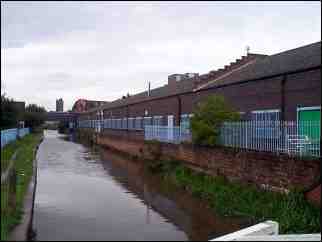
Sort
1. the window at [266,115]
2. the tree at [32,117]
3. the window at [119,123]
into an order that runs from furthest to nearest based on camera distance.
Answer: the tree at [32,117] < the window at [119,123] < the window at [266,115]

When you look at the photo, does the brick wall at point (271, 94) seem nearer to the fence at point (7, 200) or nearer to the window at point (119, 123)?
the fence at point (7, 200)

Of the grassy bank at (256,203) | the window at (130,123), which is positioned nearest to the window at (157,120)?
the window at (130,123)

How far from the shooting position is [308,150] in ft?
29.9

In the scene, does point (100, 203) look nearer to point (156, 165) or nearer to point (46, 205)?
point (46, 205)

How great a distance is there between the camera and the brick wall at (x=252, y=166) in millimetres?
8500

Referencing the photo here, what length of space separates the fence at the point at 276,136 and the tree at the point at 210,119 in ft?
1.03

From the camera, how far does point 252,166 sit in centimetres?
1044

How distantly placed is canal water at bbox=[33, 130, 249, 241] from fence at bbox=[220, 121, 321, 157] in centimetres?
247

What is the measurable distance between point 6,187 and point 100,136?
31921mm

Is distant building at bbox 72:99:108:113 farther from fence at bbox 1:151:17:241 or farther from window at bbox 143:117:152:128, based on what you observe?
fence at bbox 1:151:17:241

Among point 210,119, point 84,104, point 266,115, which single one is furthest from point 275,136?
point 84,104

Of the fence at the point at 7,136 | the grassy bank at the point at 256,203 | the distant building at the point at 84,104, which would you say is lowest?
the grassy bank at the point at 256,203

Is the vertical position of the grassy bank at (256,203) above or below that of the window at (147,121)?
below

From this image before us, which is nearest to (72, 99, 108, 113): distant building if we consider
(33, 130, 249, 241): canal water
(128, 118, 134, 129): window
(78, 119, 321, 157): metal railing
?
(128, 118, 134, 129): window
